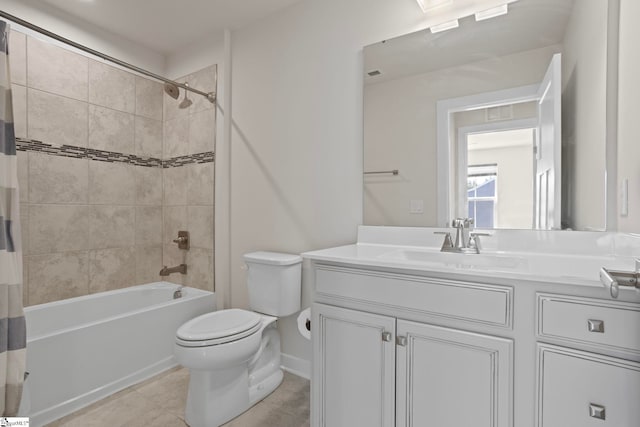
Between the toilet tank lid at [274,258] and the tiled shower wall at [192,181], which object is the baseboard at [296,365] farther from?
the tiled shower wall at [192,181]

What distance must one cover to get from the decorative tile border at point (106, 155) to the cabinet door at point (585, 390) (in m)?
2.41

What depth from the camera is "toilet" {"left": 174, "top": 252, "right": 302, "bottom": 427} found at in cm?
157

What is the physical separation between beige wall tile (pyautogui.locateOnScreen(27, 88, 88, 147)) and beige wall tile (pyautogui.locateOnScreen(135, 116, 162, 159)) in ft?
1.29

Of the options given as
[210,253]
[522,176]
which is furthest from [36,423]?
[522,176]

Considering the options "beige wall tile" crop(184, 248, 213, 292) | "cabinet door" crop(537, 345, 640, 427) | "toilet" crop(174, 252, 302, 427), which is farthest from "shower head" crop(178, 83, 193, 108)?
"cabinet door" crop(537, 345, 640, 427)

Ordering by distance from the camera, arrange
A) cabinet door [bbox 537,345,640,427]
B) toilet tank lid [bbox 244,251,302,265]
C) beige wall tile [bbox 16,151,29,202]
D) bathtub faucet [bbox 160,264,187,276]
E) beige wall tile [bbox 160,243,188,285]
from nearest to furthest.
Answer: cabinet door [bbox 537,345,640,427] < toilet tank lid [bbox 244,251,302,265] < beige wall tile [bbox 16,151,29,202] < bathtub faucet [bbox 160,264,187,276] < beige wall tile [bbox 160,243,188,285]

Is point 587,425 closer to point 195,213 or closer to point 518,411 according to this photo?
point 518,411

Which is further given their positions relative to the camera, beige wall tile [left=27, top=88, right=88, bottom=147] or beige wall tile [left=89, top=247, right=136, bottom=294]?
beige wall tile [left=89, top=247, right=136, bottom=294]

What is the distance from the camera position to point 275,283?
6.52ft

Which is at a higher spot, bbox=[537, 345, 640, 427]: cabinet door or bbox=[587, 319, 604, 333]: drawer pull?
bbox=[587, 319, 604, 333]: drawer pull

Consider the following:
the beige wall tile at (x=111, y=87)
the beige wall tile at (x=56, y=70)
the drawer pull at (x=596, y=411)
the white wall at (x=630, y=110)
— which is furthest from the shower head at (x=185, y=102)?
the drawer pull at (x=596, y=411)

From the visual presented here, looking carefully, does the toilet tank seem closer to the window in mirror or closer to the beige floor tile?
Result: the beige floor tile

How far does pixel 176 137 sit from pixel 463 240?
248 cm

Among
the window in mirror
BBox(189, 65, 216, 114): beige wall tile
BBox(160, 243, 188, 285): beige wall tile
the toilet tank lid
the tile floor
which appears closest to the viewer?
the window in mirror
